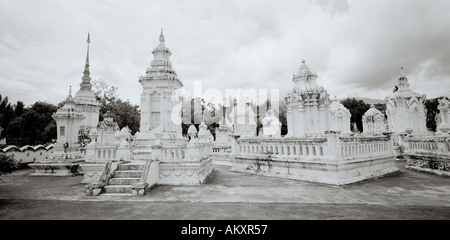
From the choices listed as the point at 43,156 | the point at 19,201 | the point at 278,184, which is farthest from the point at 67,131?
the point at 278,184

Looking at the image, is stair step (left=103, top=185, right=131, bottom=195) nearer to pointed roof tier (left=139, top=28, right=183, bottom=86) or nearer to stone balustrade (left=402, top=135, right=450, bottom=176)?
pointed roof tier (left=139, top=28, right=183, bottom=86)

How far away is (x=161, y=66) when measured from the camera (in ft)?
50.0

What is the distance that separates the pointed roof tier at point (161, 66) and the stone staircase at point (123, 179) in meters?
6.85

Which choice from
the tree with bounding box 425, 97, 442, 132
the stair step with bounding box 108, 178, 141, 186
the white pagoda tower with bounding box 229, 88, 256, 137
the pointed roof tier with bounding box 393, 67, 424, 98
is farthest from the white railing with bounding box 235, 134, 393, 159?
the tree with bounding box 425, 97, 442, 132

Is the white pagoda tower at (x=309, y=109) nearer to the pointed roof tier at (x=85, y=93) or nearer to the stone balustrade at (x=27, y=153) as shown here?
the stone balustrade at (x=27, y=153)

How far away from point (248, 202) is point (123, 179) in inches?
190

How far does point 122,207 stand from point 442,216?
793 cm

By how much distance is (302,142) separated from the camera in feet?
35.4

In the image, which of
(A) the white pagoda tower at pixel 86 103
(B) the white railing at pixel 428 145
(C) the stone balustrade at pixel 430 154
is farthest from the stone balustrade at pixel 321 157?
(A) the white pagoda tower at pixel 86 103

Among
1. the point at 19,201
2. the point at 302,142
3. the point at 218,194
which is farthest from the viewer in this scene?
the point at 302,142

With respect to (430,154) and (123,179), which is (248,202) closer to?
(123,179)

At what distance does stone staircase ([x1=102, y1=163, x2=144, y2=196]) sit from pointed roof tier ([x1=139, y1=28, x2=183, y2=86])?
6853 mm
